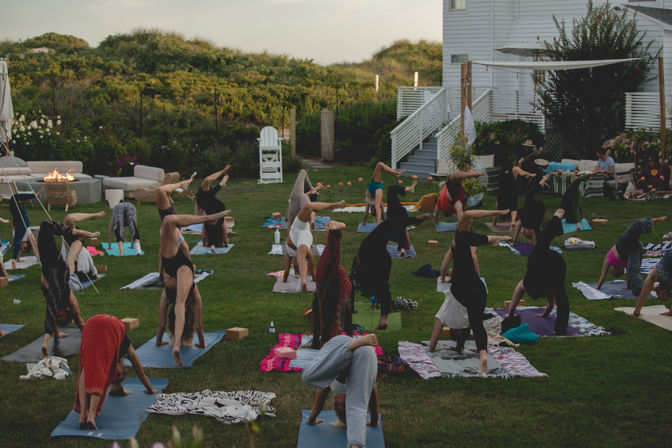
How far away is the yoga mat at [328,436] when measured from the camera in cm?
661

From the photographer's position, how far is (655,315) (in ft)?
34.1

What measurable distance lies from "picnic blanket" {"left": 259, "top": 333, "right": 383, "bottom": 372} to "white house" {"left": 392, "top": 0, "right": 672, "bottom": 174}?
1748cm

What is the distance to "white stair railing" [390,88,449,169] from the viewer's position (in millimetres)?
28453

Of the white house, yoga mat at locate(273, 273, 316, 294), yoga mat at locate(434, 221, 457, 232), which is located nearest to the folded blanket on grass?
yoga mat at locate(273, 273, 316, 294)

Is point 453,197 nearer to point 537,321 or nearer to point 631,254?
point 631,254

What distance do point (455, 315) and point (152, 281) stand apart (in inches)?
252

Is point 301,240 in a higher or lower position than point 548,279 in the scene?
higher

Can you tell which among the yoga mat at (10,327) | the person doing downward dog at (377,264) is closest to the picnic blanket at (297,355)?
the person doing downward dog at (377,264)

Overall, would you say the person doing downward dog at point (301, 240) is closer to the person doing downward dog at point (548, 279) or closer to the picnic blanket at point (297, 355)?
the picnic blanket at point (297, 355)

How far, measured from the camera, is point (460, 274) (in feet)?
28.4

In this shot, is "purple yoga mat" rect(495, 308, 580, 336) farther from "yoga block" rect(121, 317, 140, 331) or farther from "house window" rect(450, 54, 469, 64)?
"house window" rect(450, 54, 469, 64)

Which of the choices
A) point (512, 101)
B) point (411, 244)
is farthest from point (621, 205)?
point (512, 101)

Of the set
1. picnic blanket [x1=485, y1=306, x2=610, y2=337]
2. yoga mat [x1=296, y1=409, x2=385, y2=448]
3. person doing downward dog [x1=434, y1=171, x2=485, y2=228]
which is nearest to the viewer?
yoga mat [x1=296, y1=409, x2=385, y2=448]

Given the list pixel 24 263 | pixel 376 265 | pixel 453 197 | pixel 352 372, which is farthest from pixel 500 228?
pixel 352 372
